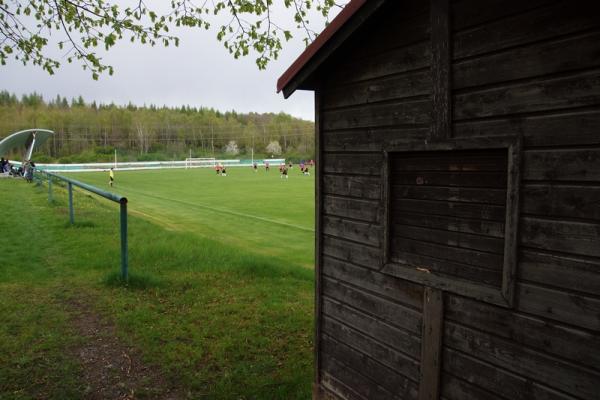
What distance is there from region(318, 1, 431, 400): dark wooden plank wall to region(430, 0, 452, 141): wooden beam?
0.08 meters

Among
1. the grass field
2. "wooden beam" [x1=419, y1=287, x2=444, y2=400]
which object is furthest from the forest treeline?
"wooden beam" [x1=419, y1=287, x2=444, y2=400]

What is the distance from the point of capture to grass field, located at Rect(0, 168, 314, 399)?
502cm

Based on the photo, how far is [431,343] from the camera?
3.43 metres

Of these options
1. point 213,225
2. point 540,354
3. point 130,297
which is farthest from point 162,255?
point 540,354

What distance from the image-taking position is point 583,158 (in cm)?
250

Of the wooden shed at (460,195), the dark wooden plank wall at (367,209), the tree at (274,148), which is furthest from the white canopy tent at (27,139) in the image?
the tree at (274,148)

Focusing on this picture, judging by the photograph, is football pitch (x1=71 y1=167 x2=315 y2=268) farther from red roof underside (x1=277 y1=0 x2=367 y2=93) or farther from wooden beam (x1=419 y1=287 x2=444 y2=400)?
wooden beam (x1=419 y1=287 x2=444 y2=400)

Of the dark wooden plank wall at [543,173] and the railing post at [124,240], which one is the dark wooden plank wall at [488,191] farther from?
the railing post at [124,240]

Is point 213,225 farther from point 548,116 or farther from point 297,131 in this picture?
point 297,131

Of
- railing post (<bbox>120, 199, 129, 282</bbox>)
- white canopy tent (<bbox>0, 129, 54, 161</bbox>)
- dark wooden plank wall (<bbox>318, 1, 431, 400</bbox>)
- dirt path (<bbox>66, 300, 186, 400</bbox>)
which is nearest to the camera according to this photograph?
dark wooden plank wall (<bbox>318, 1, 431, 400</bbox>)

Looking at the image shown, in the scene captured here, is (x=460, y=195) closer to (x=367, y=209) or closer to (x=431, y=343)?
(x=367, y=209)

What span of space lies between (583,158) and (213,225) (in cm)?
1479

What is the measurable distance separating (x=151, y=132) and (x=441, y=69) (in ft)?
503

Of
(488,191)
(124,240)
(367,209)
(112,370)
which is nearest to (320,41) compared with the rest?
(367,209)
